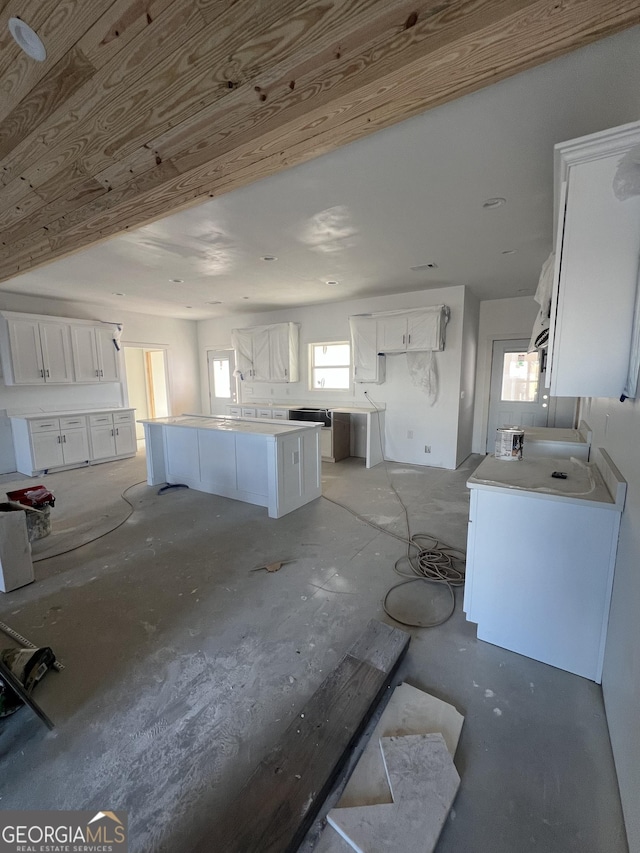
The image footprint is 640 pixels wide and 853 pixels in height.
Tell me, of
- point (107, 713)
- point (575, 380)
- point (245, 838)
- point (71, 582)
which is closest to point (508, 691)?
point (245, 838)

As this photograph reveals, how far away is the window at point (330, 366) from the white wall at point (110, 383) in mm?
3065

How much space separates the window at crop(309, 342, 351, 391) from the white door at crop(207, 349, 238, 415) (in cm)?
203

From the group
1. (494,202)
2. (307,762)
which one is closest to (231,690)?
(307,762)

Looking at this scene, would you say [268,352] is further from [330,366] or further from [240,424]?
[240,424]

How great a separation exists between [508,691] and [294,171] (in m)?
2.95

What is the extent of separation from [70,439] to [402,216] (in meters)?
5.48

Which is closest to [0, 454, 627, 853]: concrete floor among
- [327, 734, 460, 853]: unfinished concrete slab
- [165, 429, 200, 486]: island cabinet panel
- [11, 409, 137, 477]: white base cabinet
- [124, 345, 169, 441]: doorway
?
[327, 734, 460, 853]: unfinished concrete slab

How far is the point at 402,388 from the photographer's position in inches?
220

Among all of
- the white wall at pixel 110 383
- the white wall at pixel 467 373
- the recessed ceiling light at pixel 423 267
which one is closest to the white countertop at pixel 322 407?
the white wall at pixel 467 373

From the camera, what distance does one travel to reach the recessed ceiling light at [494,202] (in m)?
2.44

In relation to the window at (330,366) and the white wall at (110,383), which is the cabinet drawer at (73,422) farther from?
A: the window at (330,366)

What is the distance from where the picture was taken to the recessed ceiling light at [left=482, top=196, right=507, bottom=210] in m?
2.44

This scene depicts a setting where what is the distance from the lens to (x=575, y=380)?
1480 millimetres

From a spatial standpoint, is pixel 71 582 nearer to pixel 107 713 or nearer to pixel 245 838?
pixel 107 713
